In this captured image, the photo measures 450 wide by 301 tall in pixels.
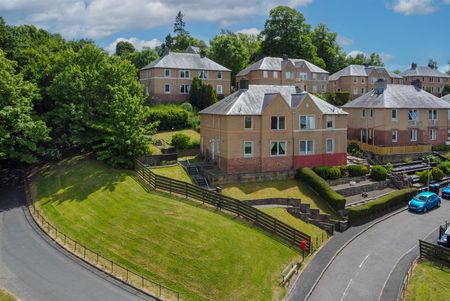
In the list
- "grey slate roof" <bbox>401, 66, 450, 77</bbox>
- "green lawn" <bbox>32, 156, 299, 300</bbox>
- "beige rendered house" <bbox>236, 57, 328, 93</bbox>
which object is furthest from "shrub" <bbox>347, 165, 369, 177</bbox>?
"grey slate roof" <bbox>401, 66, 450, 77</bbox>

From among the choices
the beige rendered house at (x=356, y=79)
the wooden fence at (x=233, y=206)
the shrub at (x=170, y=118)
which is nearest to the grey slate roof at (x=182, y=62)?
the shrub at (x=170, y=118)

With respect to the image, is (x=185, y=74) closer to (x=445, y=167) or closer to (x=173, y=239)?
(x=445, y=167)

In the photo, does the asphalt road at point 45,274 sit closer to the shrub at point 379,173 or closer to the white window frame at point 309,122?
the white window frame at point 309,122

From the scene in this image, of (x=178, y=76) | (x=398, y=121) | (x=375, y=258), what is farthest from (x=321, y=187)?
(x=178, y=76)

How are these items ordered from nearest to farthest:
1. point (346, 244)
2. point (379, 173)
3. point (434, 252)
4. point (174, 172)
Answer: point (434, 252), point (346, 244), point (174, 172), point (379, 173)

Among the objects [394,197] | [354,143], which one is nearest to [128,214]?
[394,197]

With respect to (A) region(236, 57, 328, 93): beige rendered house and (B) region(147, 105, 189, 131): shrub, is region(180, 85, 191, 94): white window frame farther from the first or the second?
(B) region(147, 105, 189, 131): shrub

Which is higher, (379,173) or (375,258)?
(379,173)

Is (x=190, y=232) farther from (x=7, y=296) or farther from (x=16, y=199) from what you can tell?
(x=16, y=199)
